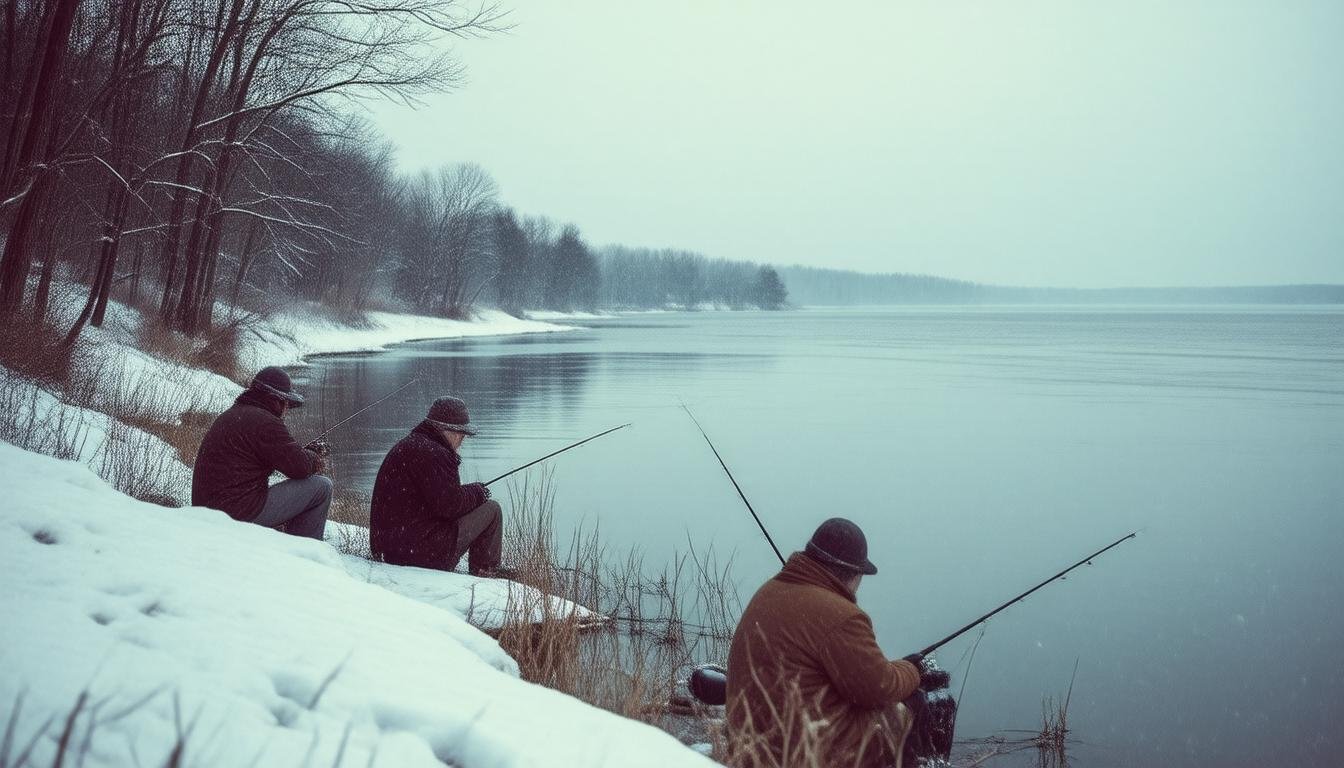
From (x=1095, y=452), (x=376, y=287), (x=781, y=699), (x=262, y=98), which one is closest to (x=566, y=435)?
(x=1095, y=452)

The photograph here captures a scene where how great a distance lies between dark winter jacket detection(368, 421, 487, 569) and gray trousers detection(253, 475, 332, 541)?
43 centimetres

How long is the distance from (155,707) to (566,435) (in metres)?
13.9

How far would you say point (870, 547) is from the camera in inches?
404

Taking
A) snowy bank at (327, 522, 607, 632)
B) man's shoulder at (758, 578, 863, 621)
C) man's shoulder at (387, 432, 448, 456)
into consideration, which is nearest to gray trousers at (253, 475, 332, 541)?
snowy bank at (327, 522, 607, 632)

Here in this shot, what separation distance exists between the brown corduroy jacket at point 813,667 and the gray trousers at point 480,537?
2991mm

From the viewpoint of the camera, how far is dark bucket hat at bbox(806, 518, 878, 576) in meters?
3.61

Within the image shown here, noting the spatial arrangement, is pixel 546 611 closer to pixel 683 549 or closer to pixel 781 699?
pixel 781 699

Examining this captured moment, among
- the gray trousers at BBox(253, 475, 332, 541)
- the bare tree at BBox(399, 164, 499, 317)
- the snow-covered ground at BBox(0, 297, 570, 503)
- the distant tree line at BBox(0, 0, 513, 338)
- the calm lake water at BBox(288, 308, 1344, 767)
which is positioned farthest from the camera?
the bare tree at BBox(399, 164, 499, 317)

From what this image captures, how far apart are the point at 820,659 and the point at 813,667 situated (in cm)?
5

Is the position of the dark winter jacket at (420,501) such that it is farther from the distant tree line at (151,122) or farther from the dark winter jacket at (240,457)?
the distant tree line at (151,122)

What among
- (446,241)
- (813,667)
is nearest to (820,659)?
(813,667)

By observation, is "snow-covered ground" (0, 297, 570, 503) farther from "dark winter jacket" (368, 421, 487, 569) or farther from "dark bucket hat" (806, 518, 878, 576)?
"dark bucket hat" (806, 518, 878, 576)

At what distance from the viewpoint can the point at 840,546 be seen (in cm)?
362

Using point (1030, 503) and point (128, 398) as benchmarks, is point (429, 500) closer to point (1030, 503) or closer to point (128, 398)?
point (128, 398)
